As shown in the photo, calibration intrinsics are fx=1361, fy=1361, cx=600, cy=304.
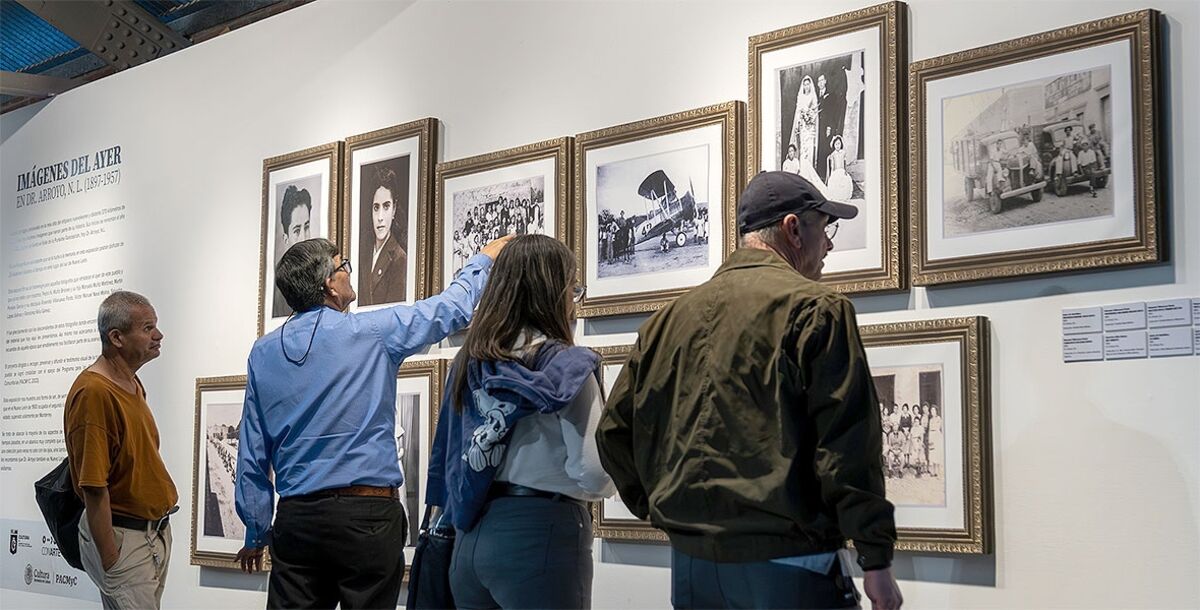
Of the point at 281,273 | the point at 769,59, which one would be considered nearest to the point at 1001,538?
the point at 769,59

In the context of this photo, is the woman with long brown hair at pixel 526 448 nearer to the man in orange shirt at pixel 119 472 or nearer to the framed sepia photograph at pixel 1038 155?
the framed sepia photograph at pixel 1038 155

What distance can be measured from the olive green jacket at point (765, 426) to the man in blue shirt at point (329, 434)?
153 cm

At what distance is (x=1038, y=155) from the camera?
3.62 metres

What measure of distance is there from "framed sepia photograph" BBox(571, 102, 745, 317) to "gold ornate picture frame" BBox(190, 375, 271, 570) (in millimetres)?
2148

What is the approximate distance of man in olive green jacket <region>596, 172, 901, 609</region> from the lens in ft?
8.98

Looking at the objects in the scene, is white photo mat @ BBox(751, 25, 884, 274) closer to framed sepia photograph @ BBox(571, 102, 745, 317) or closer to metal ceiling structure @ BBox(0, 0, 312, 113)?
framed sepia photograph @ BBox(571, 102, 745, 317)

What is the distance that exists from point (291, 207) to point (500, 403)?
281 centimetres

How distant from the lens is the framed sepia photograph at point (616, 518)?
446 cm

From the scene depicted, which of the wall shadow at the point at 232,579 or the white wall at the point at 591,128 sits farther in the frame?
the wall shadow at the point at 232,579

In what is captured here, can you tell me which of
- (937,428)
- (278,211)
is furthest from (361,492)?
(278,211)

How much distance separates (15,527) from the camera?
7.61 metres

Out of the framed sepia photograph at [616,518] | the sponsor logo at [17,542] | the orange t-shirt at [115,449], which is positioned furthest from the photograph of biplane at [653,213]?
the sponsor logo at [17,542]

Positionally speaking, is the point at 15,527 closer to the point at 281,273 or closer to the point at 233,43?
the point at 233,43

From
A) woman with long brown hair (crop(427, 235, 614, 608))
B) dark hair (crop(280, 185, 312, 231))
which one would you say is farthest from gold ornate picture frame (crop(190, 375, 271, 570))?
woman with long brown hair (crop(427, 235, 614, 608))
